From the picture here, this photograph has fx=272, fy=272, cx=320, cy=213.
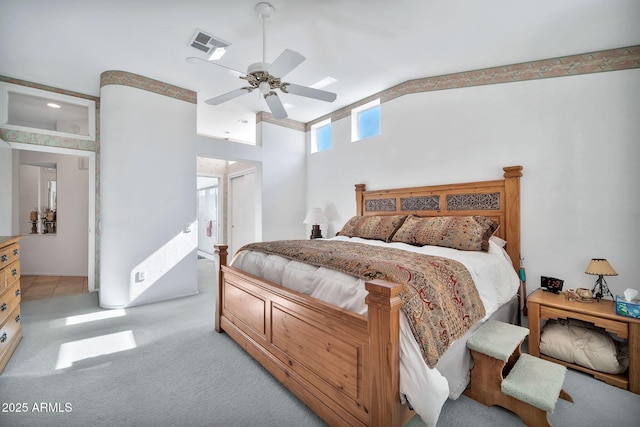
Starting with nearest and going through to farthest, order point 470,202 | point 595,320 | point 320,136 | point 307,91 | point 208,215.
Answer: point 595,320 → point 307,91 → point 470,202 → point 320,136 → point 208,215

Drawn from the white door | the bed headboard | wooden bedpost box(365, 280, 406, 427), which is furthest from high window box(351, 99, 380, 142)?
wooden bedpost box(365, 280, 406, 427)

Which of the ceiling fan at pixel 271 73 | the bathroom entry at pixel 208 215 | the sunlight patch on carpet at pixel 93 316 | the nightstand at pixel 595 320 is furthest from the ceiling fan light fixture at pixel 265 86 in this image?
the bathroom entry at pixel 208 215

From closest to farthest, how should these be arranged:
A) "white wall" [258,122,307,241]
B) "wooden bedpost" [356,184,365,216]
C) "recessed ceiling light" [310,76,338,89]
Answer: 1. "recessed ceiling light" [310,76,338,89]
2. "wooden bedpost" [356,184,365,216]
3. "white wall" [258,122,307,241]

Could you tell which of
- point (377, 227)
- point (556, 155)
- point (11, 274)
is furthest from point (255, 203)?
point (556, 155)

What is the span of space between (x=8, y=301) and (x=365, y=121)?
177 inches

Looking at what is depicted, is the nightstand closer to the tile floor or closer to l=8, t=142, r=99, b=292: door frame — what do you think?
l=8, t=142, r=99, b=292: door frame

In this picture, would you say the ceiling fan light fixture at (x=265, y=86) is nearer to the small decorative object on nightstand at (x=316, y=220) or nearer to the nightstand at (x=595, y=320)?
the small decorative object on nightstand at (x=316, y=220)

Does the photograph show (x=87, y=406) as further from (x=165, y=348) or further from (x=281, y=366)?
(x=281, y=366)

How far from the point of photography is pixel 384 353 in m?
1.20

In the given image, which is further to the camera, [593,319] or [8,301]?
[8,301]

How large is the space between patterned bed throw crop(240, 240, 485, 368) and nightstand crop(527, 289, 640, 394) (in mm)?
721

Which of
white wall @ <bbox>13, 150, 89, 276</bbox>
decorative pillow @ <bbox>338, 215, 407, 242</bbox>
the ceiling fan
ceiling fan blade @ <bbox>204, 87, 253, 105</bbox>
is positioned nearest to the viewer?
the ceiling fan

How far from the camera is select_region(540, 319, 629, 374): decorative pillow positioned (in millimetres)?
1950

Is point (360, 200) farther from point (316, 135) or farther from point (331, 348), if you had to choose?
point (331, 348)
